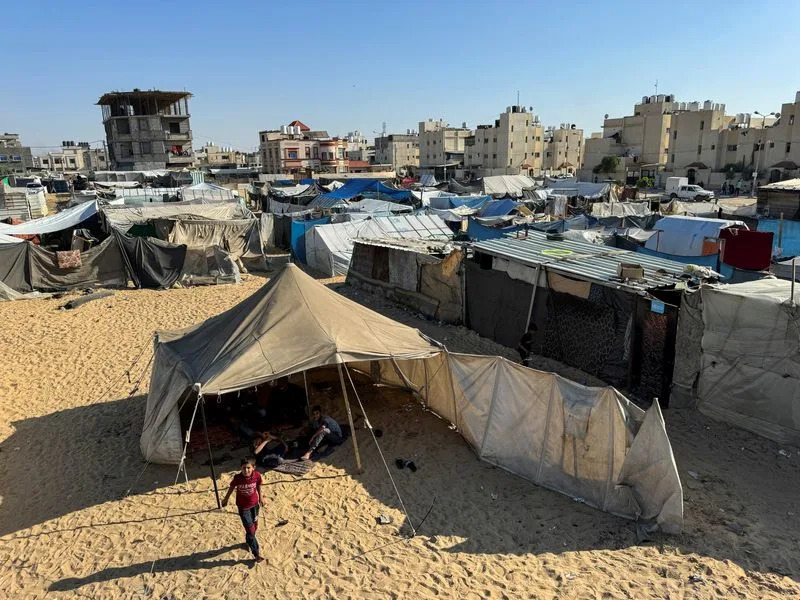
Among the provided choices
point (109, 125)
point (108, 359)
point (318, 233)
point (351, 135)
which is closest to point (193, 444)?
point (108, 359)

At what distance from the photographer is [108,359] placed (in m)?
12.1

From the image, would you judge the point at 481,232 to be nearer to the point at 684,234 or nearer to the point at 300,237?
the point at 684,234

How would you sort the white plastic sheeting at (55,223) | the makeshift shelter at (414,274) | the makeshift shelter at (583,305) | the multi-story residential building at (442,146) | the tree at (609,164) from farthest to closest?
1. the multi-story residential building at (442,146)
2. the tree at (609,164)
3. the white plastic sheeting at (55,223)
4. the makeshift shelter at (414,274)
5. the makeshift shelter at (583,305)

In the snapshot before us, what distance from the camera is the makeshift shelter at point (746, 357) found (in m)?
8.05

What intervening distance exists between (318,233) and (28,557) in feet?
49.6

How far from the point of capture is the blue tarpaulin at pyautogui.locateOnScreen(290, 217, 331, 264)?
73.3 feet

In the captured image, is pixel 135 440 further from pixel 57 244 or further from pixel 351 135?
pixel 351 135

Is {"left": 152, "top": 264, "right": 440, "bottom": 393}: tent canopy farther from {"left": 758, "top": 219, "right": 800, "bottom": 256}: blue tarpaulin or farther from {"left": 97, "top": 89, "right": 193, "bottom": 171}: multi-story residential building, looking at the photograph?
{"left": 97, "top": 89, "right": 193, "bottom": 171}: multi-story residential building

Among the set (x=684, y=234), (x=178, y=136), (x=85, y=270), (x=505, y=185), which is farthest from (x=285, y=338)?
(x=178, y=136)

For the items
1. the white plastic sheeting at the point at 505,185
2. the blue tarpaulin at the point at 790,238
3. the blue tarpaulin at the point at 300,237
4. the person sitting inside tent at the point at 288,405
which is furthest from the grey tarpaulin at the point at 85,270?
the white plastic sheeting at the point at 505,185

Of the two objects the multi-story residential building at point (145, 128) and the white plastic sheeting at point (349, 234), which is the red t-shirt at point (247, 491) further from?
the multi-story residential building at point (145, 128)

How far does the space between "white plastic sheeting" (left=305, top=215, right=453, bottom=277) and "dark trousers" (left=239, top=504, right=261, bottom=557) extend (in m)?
14.1

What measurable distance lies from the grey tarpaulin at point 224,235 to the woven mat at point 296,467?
13462 millimetres

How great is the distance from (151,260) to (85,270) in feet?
6.46
